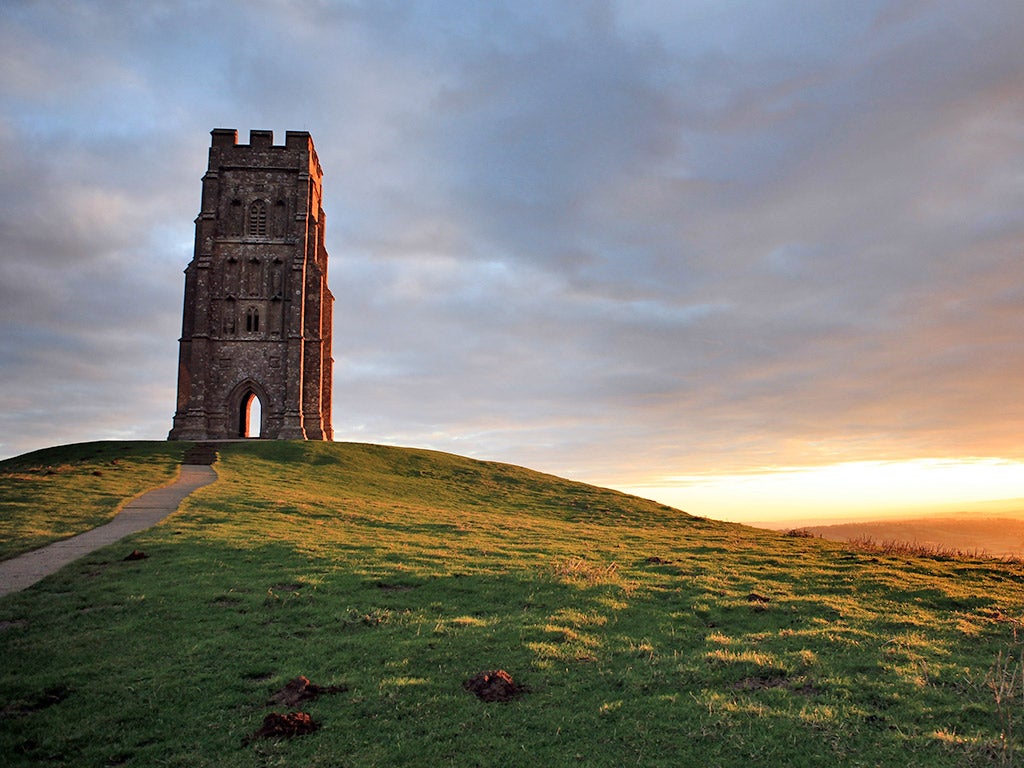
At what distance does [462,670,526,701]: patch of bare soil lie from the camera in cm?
962

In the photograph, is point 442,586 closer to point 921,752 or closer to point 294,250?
point 921,752

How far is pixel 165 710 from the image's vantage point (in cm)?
940

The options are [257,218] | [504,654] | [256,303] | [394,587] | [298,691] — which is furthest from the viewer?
[257,218]

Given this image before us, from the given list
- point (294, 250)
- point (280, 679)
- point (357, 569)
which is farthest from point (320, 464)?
point (280, 679)

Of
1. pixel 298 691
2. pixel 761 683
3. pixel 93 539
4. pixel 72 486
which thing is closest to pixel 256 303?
pixel 72 486

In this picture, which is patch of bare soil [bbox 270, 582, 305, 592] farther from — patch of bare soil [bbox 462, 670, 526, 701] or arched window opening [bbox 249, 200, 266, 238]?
arched window opening [bbox 249, 200, 266, 238]

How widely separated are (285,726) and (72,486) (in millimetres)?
29369

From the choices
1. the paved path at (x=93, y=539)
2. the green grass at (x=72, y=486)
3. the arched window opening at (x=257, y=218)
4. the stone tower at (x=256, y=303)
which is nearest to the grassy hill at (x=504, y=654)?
the paved path at (x=93, y=539)

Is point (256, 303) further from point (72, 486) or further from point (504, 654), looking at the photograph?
point (504, 654)

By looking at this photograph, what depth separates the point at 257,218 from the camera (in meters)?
66.9

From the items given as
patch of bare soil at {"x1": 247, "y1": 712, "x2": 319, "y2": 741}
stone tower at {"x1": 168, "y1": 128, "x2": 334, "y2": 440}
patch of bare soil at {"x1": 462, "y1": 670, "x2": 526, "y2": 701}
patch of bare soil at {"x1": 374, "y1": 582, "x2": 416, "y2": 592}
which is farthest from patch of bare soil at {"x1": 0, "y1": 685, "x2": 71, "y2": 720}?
stone tower at {"x1": 168, "y1": 128, "x2": 334, "y2": 440}

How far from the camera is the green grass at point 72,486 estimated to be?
21.8 m

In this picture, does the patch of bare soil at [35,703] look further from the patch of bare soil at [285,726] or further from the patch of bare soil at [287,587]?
the patch of bare soil at [287,587]

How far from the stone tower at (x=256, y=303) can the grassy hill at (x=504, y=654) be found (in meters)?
42.6
